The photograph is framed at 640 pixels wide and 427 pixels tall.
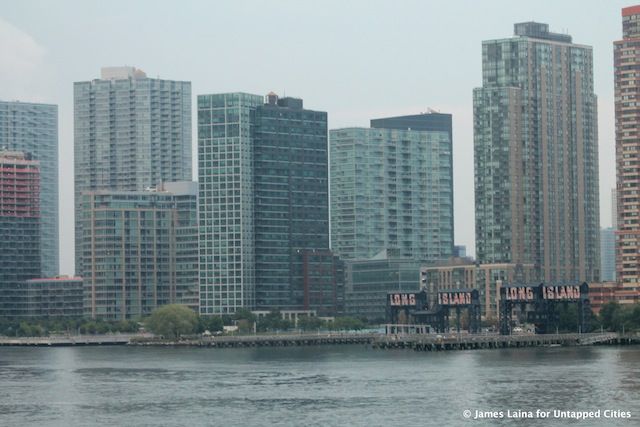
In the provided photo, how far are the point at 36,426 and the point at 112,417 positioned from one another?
8.39 meters

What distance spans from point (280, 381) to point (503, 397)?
40.3 m

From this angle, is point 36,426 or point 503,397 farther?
point 503,397

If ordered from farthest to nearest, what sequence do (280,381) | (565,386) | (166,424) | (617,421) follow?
(280,381) < (565,386) < (166,424) < (617,421)

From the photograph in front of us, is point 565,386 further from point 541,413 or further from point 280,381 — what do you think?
point 280,381

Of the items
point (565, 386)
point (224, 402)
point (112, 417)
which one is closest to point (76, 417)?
point (112, 417)

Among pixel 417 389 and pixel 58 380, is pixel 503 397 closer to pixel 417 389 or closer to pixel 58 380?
pixel 417 389

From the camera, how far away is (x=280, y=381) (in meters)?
184

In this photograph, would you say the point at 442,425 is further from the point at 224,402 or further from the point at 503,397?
the point at 224,402

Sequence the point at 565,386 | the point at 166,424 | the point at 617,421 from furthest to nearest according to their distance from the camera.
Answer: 1. the point at 565,386
2. the point at 166,424
3. the point at 617,421

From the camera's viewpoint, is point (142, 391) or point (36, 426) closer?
point (36, 426)

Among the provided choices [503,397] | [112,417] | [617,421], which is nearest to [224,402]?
[112,417]

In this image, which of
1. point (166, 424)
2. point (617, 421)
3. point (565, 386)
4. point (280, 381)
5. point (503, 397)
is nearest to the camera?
point (617, 421)

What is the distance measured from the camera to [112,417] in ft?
461

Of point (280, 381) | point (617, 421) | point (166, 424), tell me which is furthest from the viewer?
point (280, 381)
